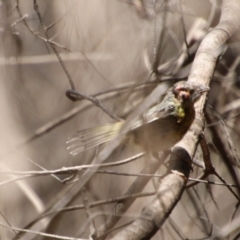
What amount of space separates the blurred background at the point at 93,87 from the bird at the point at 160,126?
0.23 m

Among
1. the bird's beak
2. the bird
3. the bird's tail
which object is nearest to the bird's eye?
the bird

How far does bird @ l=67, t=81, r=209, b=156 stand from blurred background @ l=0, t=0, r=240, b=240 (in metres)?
0.23

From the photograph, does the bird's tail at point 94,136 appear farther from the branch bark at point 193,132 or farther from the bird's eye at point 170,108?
the branch bark at point 193,132

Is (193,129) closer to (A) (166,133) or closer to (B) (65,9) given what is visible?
(A) (166,133)

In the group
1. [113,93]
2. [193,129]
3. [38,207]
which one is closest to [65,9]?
[113,93]

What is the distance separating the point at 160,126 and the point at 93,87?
1.06m

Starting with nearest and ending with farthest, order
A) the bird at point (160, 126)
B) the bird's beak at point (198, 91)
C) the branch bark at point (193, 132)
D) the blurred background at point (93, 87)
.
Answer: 1. the branch bark at point (193, 132)
2. the bird's beak at point (198, 91)
3. the bird at point (160, 126)
4. the blurred background at point (93, 87)

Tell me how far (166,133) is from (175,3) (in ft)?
3.52

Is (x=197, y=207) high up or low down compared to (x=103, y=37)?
down

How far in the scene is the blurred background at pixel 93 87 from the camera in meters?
4.11

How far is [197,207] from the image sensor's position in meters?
4.60

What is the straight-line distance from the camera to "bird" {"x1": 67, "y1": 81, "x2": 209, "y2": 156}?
3.64m

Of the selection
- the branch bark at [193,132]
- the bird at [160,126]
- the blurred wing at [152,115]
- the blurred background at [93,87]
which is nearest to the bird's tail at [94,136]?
the bird at [160,126]

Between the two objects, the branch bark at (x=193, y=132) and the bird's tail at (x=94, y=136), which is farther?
the bird's tail at (x=94, y=136)
